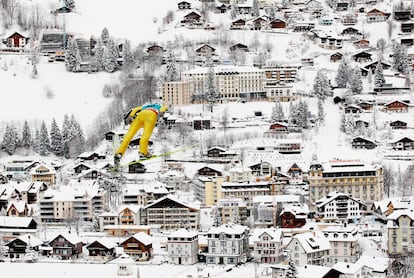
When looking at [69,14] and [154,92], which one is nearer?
[154,92]

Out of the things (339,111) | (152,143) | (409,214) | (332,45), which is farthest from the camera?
(332,45)

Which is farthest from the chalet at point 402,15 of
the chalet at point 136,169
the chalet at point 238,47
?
the chalet at point 136,169

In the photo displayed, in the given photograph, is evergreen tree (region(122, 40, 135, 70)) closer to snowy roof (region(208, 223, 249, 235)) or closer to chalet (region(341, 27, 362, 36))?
chalet (region(341, 27, 362, 36))

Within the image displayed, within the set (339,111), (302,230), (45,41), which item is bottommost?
(302,230)

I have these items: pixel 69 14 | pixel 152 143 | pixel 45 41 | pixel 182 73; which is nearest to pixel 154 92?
pixel 182 73

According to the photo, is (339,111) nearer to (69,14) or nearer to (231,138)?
(231,138)

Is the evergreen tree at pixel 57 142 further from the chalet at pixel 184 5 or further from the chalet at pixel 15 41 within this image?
the chalet at pixel 184 5

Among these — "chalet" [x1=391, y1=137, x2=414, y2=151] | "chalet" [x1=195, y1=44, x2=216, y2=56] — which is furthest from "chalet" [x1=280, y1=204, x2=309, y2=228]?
"chalet" [x1=195, y1=44, x2=216, y2=56]

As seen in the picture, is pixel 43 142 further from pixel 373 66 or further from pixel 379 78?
pixel 373 66
